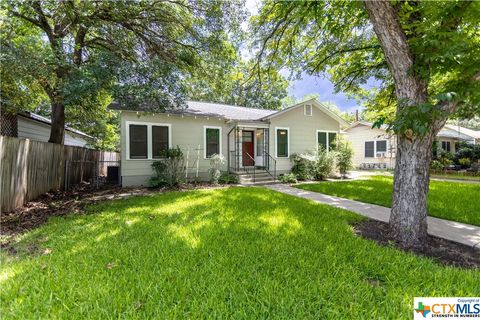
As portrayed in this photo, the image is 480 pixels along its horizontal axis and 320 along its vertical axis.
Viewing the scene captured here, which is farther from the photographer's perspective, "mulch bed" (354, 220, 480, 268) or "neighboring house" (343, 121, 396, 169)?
"neighboring house" (343, 121, 396, 169)

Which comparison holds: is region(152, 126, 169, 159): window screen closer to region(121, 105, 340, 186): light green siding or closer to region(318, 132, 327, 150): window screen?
region(121, 105, 340, 186): light green siding

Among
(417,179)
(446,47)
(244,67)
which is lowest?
(417,179)

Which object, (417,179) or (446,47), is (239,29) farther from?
(417,179)

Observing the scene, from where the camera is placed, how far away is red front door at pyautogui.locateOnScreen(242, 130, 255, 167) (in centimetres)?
1303

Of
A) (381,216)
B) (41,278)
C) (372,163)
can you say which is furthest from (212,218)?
(372,163)

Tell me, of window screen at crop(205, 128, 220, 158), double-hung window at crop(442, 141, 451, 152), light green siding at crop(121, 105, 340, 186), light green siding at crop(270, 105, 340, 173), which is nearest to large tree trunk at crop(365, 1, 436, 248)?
light green siding at crop(121, 105, 340, 186)

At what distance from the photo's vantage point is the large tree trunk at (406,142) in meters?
3.59

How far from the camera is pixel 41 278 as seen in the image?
8.51ft

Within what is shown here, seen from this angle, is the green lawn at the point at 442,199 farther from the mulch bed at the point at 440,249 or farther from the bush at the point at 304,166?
the bush at the point at 304,166

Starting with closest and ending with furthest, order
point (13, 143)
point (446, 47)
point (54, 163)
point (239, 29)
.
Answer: point (446, 47)
point (13, 143)
point (54, 163)
point (239, 29)

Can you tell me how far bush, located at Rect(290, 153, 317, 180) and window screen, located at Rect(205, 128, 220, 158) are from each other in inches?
179

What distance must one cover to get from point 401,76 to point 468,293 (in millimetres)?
3080

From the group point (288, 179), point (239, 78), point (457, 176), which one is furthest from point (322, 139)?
point (457, 176)

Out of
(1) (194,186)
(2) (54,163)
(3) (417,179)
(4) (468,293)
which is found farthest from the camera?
(1) (194,186)
